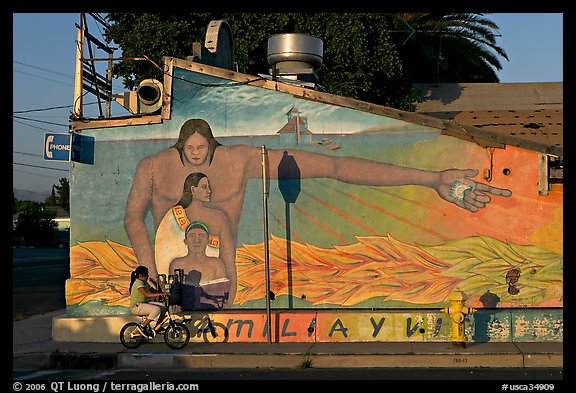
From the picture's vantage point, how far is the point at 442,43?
128 feet

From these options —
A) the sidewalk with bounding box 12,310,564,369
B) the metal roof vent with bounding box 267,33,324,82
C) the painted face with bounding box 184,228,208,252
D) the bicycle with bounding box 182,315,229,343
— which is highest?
the metal roof vent with bounding box 267,33,324,82

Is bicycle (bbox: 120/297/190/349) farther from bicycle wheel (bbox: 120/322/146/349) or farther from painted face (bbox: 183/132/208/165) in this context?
painted face (bbox: 183/132/208/165)

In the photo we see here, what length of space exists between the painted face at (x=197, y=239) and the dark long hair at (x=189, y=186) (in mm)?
554

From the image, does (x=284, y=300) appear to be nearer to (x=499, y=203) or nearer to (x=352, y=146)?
(x=352, y=146)

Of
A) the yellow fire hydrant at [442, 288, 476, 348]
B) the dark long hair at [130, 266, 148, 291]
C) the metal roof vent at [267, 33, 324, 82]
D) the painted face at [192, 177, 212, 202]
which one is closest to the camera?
the yellow fire hydrant at [442, 288, 476, 348]

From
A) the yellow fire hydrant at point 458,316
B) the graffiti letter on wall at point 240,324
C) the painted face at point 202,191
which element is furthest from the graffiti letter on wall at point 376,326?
the painted face at point 202,191

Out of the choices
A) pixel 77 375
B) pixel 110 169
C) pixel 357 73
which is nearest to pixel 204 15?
pixel 357 73

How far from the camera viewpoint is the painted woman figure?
16.1 m

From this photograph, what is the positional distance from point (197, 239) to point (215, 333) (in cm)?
195

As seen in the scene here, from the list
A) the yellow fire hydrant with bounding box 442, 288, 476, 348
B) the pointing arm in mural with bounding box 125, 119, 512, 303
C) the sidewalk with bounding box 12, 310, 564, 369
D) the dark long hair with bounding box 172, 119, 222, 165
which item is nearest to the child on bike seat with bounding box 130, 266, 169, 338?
the sidewalk with bounding box 12, 310, 564, 369

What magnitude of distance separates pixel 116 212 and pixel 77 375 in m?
4.20

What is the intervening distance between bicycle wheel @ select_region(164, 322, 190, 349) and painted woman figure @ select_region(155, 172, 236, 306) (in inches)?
67.4

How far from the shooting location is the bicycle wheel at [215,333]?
15562 mm
